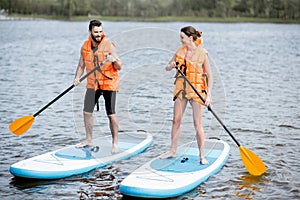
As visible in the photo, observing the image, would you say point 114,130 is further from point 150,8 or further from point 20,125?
point 150,8

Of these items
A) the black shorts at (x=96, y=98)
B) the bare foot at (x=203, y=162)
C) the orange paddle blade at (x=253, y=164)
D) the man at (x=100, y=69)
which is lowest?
the orange paddle blade at (x=253, y=164)

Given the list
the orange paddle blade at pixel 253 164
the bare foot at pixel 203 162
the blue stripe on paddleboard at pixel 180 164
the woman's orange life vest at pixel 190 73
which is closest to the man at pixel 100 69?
the woman's orange life vest at pixel 190 73

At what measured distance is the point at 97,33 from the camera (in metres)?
7.74

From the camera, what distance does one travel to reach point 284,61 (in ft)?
87.9

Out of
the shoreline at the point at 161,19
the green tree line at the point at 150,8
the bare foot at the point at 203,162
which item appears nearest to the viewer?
the bare foot at the point at 203,162

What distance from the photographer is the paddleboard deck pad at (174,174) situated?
6.57 meters

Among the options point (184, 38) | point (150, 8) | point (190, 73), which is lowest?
point (190, 73)

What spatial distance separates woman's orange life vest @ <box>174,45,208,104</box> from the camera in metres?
7.29

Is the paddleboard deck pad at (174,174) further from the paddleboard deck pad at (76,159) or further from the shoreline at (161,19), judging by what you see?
the shoreline at (161,19)

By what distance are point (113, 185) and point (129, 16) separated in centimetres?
7593

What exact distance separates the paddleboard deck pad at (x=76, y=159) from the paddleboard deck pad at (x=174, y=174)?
81 centimetres

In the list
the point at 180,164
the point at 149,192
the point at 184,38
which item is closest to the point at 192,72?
the point at 184,38

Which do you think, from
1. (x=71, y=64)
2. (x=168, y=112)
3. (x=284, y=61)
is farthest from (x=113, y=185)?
(x=284, y=61)

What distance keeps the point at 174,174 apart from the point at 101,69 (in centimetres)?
186
